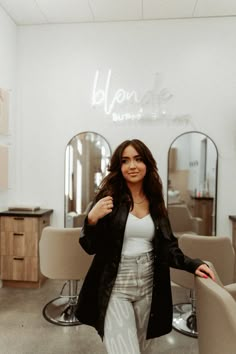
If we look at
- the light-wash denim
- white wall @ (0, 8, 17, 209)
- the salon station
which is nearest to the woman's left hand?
the light-wash denim

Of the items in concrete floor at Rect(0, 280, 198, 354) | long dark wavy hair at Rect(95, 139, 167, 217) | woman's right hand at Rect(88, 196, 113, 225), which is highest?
long dark wavy hair at Rect(95, 139, 167, 217)

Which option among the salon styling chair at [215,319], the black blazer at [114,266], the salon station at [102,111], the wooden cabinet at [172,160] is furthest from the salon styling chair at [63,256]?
the wooden cabinet at [172,160]

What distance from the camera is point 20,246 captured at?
3.10 metres

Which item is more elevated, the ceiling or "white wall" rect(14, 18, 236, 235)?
the ceiling

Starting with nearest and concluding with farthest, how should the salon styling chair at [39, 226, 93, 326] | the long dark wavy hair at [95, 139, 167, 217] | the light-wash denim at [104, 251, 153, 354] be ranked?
the light-wash denim at [104, 251, 153, 354]
the long dark wavy hair at [95, 139, 167, 217]
the salon styling chair at [39, 226, 93, 326]

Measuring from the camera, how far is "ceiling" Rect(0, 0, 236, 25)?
3.03m

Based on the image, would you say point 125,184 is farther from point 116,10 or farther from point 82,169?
point 116,10

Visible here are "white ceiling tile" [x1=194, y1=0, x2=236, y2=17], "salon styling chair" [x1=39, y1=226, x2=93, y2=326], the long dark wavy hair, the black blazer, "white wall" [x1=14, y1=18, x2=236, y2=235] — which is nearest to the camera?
the black blazer

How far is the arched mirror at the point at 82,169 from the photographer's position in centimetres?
339

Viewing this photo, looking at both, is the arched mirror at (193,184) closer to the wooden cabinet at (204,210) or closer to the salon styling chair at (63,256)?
the wooden cabinet at (204,210)

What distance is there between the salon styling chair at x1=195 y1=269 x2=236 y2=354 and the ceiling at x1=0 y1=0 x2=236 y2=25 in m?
3.10

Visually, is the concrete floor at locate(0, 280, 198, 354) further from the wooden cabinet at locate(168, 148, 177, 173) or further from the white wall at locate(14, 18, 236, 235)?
the wooden cabinet at locate(168, 148, 177, 173)

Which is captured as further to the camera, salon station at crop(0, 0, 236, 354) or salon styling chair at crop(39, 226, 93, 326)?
salon station at crop(0, 0, 236, 354)

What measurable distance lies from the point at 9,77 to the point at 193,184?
2.65 m
